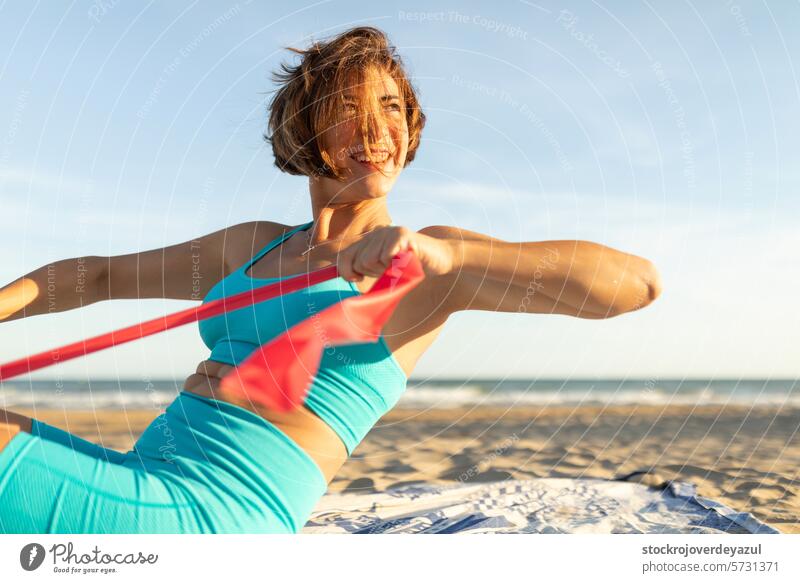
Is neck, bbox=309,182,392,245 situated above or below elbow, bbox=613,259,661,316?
above

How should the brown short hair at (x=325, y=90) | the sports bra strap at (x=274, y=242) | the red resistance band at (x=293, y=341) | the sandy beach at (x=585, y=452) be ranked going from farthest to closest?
the sandy beach at (x=585, y=452) < the sports bra strap at (x=274, y=242) < the brown short hair at (x=325, y=90) < the red resistance band at (x=293, y=341)

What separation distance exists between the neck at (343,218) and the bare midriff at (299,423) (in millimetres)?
A: 444

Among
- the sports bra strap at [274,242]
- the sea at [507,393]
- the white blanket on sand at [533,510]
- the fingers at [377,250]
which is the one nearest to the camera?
the fingers at [377,250]

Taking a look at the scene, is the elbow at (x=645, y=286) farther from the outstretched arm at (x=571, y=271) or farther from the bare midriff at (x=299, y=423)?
the bare midriff at (x=299, y=423)

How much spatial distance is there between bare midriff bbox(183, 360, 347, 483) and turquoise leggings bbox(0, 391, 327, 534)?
1 cm

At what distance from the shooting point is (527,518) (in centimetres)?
283

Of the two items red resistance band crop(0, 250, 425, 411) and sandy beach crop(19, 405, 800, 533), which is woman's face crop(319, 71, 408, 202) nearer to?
red resistance band crop(0, 250, 425, 411)

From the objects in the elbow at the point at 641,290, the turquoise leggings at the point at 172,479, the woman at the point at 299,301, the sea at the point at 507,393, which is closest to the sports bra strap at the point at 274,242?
the woman at the point at 299,301

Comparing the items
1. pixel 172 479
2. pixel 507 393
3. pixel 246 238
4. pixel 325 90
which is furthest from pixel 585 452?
pixel 507 393

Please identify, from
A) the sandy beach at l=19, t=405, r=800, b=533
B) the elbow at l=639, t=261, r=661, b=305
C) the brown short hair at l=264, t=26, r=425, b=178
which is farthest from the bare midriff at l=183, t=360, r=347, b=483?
the sandy beach at l=19, t=405, r=800, b=533

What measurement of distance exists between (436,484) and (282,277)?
2.26 m

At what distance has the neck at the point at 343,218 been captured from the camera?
1.80 metres

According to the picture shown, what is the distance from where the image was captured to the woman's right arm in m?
1.74
